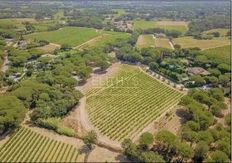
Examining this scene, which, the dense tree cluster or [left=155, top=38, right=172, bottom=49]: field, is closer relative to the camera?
the dense tree cluster

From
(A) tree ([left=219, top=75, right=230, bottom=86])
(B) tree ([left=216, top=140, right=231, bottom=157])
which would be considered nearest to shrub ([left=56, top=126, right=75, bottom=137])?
(B) tree ([left=216, top=140, right=231, bottom=157])

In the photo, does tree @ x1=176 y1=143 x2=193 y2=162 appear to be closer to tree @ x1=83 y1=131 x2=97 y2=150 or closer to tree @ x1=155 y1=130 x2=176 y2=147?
tree @ x1=155 y1=130 x2=176 y2=147

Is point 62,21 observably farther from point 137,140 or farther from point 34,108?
point 137,140

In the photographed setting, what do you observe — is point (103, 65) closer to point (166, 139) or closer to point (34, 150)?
point (34, 150)

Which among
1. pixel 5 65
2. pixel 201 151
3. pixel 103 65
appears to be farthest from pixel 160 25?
pixel 201 151

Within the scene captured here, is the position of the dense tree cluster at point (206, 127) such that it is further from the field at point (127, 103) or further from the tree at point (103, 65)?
the tree at point (103, 65)

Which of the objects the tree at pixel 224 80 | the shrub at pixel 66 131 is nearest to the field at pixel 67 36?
the tree at pixel 224 80

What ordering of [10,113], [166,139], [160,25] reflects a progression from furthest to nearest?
[160,25], [10,113], [166,139]

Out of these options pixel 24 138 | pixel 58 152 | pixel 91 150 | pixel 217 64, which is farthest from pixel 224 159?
pixel 217 64
